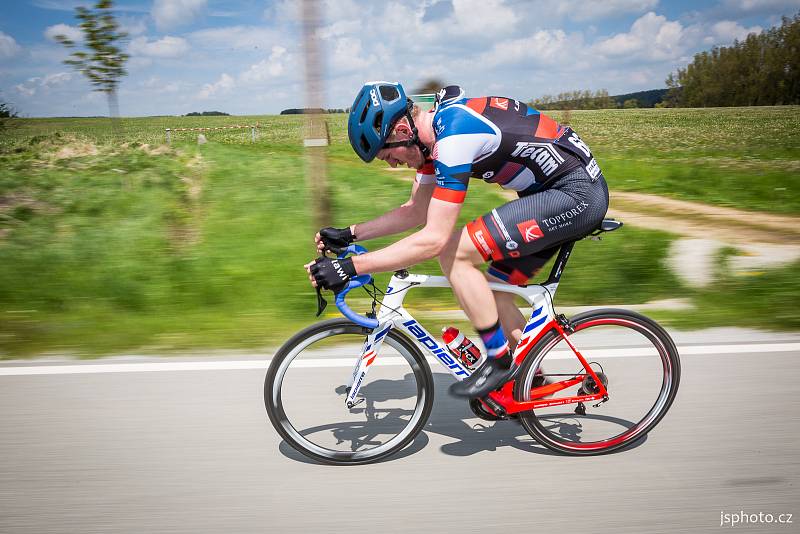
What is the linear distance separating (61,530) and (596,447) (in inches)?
96.4

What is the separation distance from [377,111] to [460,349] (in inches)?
49.0

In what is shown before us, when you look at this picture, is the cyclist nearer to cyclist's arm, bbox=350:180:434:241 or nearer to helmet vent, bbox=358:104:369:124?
helmet vent, bbox=358:104:369:124

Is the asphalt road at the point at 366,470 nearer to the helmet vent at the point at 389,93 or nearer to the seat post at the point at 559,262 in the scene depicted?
the seat post at the point at 559,262

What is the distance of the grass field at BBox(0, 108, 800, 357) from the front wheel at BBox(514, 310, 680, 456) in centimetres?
151

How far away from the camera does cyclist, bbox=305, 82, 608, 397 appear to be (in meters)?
2.79

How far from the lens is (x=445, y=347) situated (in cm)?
319

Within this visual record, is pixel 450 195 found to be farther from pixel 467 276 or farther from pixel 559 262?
pixel 559 262

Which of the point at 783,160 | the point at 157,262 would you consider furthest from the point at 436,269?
the point at 783,160

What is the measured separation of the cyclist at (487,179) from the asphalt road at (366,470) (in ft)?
1.60

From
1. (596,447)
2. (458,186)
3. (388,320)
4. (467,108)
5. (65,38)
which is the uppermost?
(65,38)

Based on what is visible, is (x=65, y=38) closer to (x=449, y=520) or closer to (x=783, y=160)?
(x=449, y=520)

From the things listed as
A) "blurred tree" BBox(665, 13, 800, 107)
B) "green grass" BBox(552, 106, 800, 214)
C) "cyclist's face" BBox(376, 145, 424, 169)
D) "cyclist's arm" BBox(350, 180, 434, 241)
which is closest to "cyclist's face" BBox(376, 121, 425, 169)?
"cyclist's face" BBox(376, 145, 424, 169)

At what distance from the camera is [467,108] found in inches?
113

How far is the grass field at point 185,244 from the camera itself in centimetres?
505
